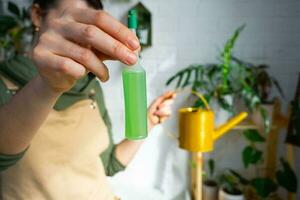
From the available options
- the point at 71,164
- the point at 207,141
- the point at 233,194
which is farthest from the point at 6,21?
the point at 233,194

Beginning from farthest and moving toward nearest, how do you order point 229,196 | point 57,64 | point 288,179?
1. point 229,196
2. point 288,179
3. point 57,64

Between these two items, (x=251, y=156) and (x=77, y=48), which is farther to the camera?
(x=251, y=156)

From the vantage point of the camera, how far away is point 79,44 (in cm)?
33

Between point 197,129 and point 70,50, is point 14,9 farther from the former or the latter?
point 70,50

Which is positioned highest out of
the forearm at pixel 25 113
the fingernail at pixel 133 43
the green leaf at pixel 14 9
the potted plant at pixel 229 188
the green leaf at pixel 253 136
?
the green leaf at pixel 14 9

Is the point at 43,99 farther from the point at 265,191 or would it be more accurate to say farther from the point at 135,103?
the point at 265,191

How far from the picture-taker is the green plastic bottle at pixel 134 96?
0.40 m

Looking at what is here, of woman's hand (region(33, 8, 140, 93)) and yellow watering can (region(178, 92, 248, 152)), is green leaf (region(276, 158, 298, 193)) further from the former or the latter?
woman's hand (region(33, 8, 140, 93))

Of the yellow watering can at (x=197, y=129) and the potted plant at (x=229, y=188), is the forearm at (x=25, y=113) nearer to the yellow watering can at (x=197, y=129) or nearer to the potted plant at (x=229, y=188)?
the yellow watering can at (x=197, y=129)

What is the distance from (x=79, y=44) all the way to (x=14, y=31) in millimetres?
1332

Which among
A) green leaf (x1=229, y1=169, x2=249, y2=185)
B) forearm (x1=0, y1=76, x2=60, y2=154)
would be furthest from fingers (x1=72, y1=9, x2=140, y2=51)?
green leaf (x1=229, y1=169, x2=249, y2=185)

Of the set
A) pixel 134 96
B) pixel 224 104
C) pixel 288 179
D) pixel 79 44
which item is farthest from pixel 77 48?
pixel 288 179

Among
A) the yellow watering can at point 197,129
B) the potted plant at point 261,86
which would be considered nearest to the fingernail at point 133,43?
the yellow watering can at point 197,129

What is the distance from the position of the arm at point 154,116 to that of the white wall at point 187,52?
60 cm
